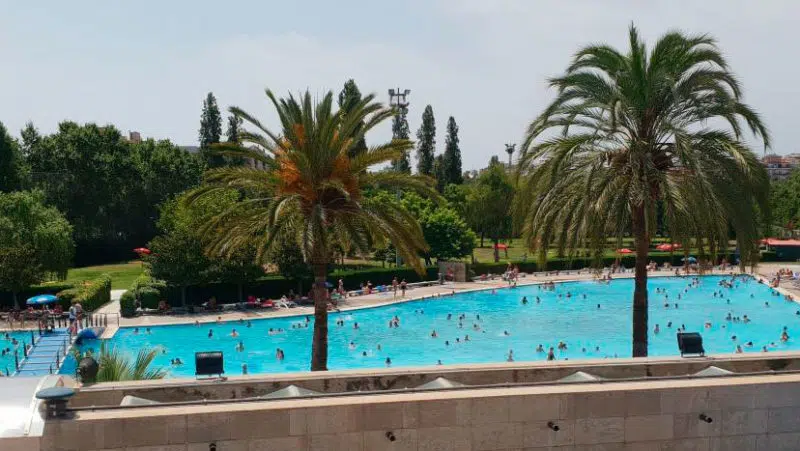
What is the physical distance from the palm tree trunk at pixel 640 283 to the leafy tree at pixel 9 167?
60603 mm

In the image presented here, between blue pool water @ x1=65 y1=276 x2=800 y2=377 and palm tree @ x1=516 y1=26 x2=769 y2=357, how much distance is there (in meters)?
19.4

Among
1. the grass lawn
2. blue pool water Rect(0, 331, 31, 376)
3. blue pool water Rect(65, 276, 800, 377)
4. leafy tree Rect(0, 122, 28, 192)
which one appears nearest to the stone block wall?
blue pool water Rect(65, 276, 800, 377)

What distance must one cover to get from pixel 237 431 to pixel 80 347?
2825cm

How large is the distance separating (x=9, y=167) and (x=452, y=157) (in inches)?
2181

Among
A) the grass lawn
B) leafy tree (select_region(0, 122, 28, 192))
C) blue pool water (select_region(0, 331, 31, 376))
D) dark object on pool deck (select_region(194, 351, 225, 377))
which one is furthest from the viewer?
leafy tree (select_region(0, 122, 28, 192))

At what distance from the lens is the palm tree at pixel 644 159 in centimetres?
1368

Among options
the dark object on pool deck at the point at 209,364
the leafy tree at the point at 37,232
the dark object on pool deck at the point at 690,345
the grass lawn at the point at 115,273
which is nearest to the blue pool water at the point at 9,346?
the leafy tree at the point at 37,232

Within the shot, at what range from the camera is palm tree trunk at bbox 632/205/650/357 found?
558 inches

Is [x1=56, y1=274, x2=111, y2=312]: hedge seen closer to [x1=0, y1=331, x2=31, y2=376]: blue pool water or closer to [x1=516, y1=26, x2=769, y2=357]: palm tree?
[x1=0, y1=331, x2=31, y2=376]: blue pool water

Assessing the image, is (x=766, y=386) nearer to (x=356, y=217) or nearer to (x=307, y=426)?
(x=307, y=426)

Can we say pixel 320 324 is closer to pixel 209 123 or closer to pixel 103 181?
pixel 103 181

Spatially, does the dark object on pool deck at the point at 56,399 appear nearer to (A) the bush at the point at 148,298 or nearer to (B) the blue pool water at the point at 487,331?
(B) the blue pool water at the point at 487,331

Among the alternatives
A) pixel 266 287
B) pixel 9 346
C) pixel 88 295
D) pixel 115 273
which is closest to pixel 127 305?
pixel 88 295

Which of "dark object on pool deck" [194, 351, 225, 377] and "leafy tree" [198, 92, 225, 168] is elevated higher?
"leafy tree" [198, 92, 225, 168]
